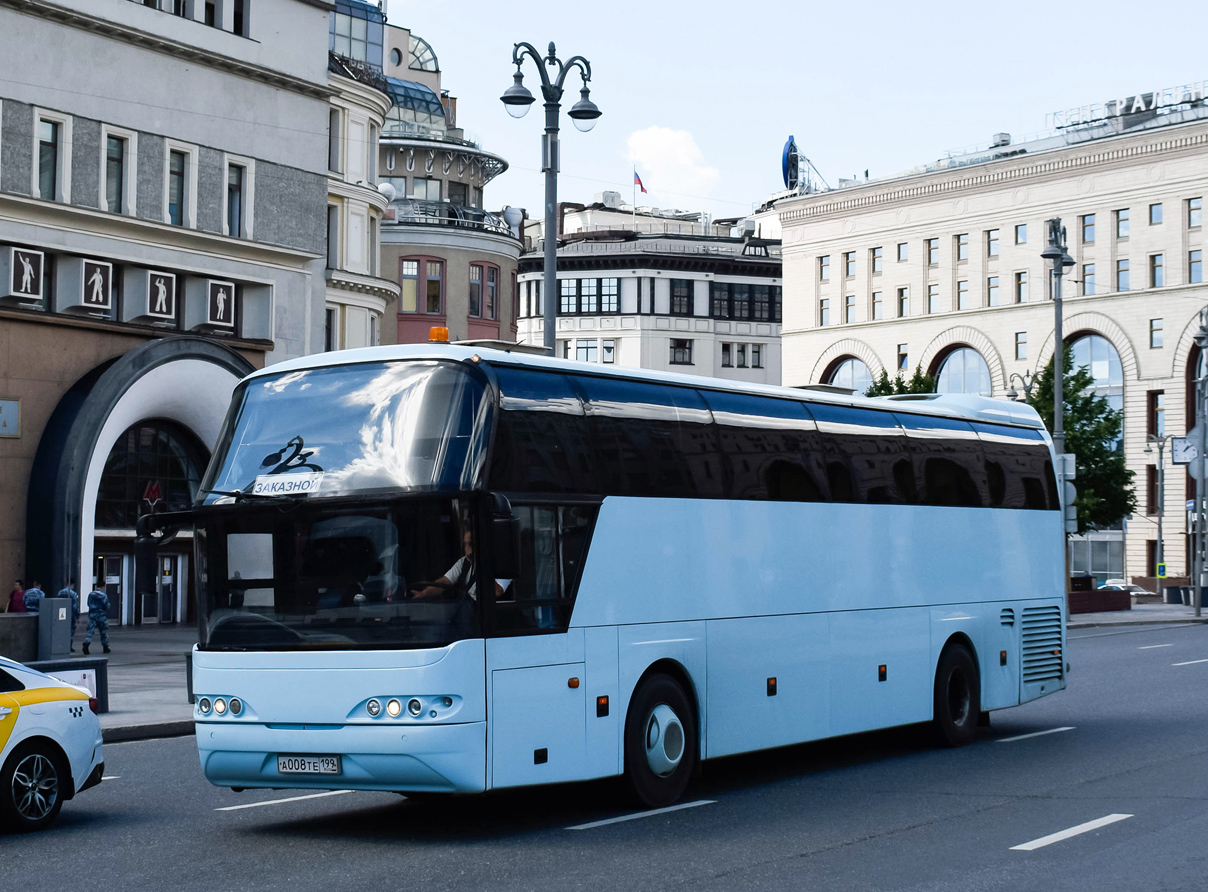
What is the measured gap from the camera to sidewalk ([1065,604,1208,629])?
44438mm

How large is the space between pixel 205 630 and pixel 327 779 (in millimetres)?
1454

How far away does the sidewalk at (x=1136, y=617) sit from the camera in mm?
44438

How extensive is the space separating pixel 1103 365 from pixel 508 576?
8169cm

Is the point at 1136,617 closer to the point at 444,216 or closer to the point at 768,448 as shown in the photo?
the point at 444,216

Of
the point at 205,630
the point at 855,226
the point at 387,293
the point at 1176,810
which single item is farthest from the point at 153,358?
the point at 855,226

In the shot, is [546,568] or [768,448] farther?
[768,448]

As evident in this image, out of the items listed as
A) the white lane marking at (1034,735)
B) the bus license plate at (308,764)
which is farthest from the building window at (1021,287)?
the bus license plate at (308,764)

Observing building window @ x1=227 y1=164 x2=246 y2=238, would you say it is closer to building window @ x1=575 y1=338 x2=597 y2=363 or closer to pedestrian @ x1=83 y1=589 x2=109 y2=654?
pedestrian @ x1=83 y1=589 x2=109 y2=654

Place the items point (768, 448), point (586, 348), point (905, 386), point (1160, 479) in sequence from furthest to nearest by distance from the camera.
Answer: point (586, 348) < point (905, 386) < point (1160, 479) < point (768, 448)

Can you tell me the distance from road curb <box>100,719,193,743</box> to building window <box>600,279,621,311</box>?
3653 inches

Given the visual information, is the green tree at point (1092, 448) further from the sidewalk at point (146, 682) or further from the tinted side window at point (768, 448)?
the tinted side window at point (768, 448)

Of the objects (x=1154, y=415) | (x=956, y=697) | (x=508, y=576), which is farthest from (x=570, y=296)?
(x=508, y=576)

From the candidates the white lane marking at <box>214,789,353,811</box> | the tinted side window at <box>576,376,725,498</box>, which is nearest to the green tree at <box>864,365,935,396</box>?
the tinted side window at <box>576,376,725,498</box>

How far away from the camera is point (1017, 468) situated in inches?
697
